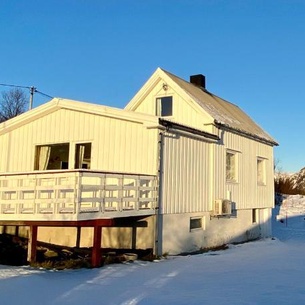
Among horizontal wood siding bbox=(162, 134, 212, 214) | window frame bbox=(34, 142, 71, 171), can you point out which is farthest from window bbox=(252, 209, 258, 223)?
window frame bbox=(34, 142, 71, 171)

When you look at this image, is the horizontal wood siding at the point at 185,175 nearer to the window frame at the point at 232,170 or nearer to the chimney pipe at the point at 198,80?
the window frame at the point at 232,170

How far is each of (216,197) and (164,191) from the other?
10.8 ft

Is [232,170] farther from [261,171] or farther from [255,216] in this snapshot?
[261,171]

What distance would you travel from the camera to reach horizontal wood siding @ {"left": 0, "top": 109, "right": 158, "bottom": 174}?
11844mm

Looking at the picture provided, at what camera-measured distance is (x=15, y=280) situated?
7.98 meters

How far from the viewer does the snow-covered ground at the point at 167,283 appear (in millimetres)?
6594

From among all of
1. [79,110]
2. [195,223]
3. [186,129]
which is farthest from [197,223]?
[79,110]

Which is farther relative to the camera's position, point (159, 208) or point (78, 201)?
point (159, 208)

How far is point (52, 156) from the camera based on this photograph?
14070 mm

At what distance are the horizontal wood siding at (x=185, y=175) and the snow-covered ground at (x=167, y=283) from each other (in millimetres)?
1901

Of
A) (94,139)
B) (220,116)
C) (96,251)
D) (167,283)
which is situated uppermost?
(220,116)

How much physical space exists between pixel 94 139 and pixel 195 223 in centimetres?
428

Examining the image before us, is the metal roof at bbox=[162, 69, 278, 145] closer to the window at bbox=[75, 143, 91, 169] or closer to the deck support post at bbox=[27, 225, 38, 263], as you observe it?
the window at bbox=[75, 143, 91, 169]

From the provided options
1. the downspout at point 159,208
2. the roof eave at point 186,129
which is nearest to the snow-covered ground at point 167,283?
the downspout at point 159,208
